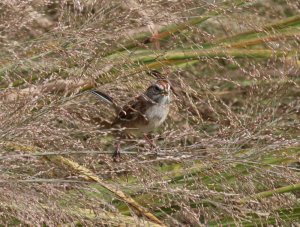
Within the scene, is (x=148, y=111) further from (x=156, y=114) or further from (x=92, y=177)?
(x=92, y=177)

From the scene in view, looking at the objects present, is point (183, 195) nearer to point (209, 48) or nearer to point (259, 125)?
point (259, 125)

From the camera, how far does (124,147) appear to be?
2.51 m

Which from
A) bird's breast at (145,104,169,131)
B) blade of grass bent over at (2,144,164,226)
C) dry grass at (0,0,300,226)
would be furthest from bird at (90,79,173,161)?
blade of grass bent over at (2,144,164,226)

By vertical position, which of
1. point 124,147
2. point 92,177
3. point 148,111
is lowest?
point 148,111

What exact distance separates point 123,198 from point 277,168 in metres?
0.55

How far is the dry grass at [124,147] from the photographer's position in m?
2.29

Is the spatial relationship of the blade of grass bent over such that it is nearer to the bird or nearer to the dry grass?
the dry grass

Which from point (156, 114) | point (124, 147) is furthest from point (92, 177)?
point (156, 114)

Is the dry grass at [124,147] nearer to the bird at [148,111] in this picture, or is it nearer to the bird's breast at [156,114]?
the bird at [148,111]

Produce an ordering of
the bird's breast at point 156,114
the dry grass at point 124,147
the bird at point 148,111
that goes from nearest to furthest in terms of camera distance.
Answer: the dry grass at point 124,147 < the bird at point 148,111 < the bird's breast at point 156,114

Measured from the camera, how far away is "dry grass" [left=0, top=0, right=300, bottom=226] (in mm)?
2287

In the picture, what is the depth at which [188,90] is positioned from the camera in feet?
9.00

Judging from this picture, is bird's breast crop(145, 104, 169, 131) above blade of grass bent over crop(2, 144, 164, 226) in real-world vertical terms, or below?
below

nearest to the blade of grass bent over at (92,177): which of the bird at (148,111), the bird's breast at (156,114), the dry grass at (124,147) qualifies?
the dry grass at (124,147)
